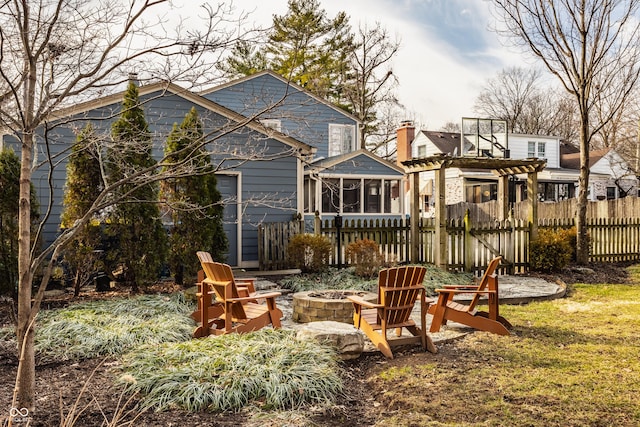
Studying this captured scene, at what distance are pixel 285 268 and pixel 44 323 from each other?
657 cm

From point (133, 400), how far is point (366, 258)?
7374 mm

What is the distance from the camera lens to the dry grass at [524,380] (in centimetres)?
386

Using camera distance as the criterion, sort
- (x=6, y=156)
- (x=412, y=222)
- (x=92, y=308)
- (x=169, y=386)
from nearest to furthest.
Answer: (x=169, y=386) < (x=92, y=308) < (x=6, y=156) < (x=412, y=222)

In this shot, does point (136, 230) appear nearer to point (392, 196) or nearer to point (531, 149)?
point (392, 196)

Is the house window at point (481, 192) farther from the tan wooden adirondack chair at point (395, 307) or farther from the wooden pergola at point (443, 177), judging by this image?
the tan wooden adirondack chair at point (395, 307)

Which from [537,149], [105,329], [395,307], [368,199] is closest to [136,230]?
[105,329]

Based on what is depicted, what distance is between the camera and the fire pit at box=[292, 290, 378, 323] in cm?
670

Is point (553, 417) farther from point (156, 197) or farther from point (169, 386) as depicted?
point (156, 197)

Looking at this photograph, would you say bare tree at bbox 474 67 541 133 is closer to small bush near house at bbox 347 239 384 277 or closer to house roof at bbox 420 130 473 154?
house roof at bbox 420 130 473 154

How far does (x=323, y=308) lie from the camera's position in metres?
6.74

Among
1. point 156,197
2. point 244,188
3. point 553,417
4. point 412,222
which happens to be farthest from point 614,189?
point 553,417

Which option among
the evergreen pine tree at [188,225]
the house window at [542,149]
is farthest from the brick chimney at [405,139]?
the evergreen pine tree at [188,225]

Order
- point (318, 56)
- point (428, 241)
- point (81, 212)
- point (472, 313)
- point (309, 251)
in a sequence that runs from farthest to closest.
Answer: point (318, 56), point (428, 241), point (309, 251), point (81, 212), point (472, 313)

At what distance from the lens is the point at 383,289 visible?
5348 millimetres
